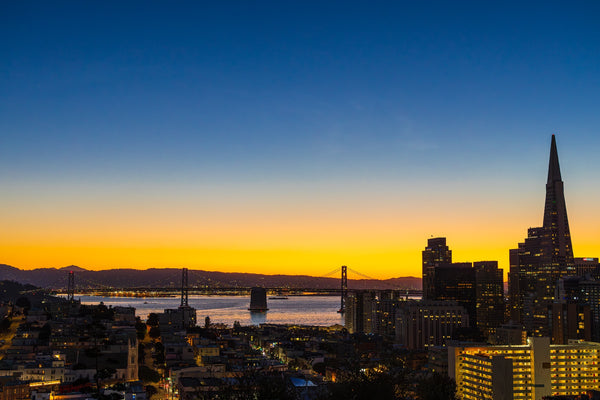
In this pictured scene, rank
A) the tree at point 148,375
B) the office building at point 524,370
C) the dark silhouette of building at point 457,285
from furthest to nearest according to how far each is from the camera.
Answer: the dark silhouette of building at point 457,285
the office building at point 524,370
the tree at point 148,375

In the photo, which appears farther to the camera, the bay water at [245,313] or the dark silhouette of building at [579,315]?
the bay water at [245,313]

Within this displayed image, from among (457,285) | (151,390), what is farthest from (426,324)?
(151,390)

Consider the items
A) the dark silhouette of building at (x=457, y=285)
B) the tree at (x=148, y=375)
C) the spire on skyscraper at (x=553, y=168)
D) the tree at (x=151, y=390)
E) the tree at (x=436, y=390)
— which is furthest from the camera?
the spire on skyscraper at (x=553, y=168)

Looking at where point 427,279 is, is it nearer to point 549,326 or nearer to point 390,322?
point 390,322

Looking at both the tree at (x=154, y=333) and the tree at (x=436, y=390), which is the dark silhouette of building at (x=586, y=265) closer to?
the tree at (x=154, y=333)

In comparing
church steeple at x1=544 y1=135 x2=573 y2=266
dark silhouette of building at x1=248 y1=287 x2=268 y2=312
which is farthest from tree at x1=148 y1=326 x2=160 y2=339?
church steeple at x1=544 y1=135 x2=573 y2=266

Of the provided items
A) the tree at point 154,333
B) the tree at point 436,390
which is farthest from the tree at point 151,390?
the tree at point 154,333

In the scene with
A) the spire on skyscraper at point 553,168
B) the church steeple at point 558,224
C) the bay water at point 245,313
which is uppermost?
the spire on skyscraper at point 553,168
